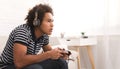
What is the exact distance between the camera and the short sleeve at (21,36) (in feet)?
4.16

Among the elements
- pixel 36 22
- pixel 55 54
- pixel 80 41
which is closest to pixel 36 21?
pixel 36 22

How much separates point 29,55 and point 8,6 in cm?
127

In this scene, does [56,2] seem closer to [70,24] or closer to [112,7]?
[70,24]

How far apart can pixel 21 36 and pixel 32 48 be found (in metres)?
0.14

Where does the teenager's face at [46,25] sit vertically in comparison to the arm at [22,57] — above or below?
above

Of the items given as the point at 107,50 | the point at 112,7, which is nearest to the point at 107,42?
the point at 107,50

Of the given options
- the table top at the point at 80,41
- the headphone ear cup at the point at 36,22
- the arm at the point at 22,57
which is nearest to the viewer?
the arm at the point at 22,57

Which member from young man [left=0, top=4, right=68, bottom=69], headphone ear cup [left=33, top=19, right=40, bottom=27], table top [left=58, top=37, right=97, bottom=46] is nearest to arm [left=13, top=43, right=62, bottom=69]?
young man [left=0, top=4, right=68, bottom=69]

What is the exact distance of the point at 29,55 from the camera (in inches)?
50.6

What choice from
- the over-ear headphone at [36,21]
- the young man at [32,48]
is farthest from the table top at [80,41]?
the over-ear headphone at [36,21]

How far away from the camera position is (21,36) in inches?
50.6

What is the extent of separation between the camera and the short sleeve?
1.27 meters

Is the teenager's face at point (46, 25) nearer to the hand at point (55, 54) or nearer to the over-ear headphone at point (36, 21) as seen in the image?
the over-ear headphone at point (36, 21)

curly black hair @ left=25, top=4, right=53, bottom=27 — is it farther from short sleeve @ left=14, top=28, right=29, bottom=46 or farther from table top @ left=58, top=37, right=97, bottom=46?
table top @ left=58, top=37, right=97, bottom=46
